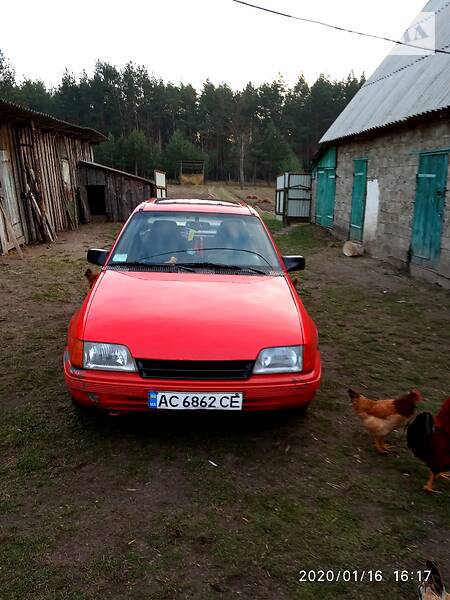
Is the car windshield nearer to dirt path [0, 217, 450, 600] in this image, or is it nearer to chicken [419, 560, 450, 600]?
dirt path [0, 217, 450, 600]

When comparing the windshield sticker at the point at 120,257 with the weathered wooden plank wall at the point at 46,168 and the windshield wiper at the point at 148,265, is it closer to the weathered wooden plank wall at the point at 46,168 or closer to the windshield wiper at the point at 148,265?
the windshield wiper at the point at 148,265

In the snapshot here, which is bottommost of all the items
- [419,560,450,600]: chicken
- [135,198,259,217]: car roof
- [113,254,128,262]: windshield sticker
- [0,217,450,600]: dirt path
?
[0,217,450,600]: dirt path

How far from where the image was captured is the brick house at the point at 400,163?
9.00 meters

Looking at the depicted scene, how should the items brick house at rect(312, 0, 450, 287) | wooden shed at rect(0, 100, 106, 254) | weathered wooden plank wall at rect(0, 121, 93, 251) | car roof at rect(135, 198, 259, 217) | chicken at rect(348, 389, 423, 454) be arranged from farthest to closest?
weathered wooden plank wall at rect(0, 121, 93, 251) → wooden shed at rect(0, 100, 106, 254) → brick house at rect(312, 0, 450, 287) → car roof at rect(135, 198, 259, 217) → chicken at rect(348, 389, 423, 454)

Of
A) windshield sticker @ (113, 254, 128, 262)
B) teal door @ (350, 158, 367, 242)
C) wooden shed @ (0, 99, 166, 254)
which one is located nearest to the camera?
windshield sticker @ (113, 254, 128, 262)

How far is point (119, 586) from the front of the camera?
207 cm

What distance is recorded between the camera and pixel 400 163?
10734mm

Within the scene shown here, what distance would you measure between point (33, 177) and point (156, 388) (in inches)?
495

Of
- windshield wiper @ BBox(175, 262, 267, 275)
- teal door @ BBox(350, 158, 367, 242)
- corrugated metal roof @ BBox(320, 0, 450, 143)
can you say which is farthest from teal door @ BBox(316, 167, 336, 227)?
windshield wiper @ BBox(175, 262, 267, 275)

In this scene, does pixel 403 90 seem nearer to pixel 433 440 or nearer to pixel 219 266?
pixel 219 266

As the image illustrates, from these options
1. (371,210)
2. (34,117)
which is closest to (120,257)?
(371,210)

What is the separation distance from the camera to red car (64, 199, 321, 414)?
2.86 m

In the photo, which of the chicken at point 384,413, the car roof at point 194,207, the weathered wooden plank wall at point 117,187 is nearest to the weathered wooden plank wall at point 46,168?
the weathered wooden plank wall at point 117,187

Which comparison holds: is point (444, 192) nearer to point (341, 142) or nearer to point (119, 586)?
point (341, 142)
